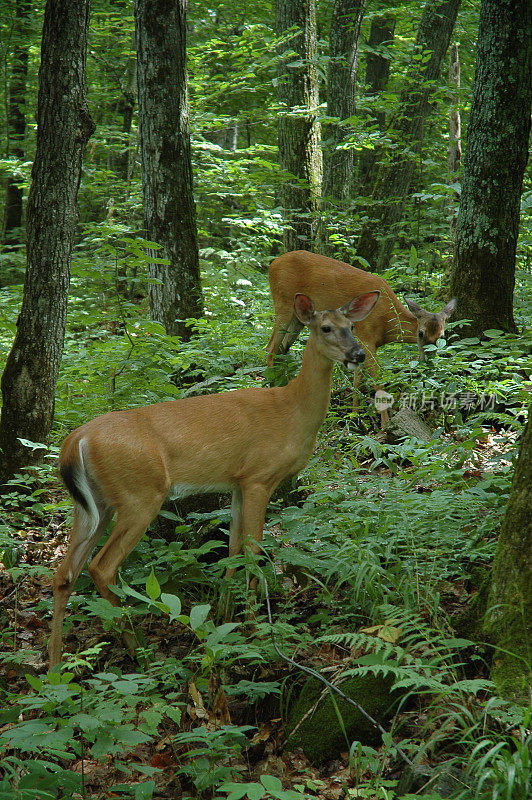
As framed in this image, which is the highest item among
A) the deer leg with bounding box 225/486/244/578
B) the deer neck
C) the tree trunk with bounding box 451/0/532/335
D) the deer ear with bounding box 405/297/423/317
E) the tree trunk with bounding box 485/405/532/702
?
the tree trunk with bounding box 451/0/532/335

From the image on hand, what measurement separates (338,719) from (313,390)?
89.6 inches

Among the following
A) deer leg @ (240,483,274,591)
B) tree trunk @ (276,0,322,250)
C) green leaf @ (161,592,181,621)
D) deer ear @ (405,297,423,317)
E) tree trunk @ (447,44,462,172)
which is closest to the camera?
green leaf @ (161,592,181,621)

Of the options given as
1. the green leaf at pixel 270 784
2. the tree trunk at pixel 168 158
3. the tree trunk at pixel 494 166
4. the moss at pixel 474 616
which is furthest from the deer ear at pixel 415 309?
the green leaf at pixel 270 784

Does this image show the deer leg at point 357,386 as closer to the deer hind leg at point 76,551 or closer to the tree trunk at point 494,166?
the tree trunk at point 494,166

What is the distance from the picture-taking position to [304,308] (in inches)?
191

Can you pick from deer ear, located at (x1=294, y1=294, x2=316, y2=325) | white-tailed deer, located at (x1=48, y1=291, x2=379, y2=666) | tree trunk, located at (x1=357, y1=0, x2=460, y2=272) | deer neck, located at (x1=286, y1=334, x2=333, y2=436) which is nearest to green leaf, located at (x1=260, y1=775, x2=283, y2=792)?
white-tailed deer, located at (x1=48, y1=291, x2=379, y2=666)

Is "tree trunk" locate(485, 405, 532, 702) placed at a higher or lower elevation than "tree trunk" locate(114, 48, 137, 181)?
lower

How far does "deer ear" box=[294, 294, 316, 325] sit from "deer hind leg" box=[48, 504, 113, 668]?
1873mm

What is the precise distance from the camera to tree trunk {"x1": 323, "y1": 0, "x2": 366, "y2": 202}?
37.1ft

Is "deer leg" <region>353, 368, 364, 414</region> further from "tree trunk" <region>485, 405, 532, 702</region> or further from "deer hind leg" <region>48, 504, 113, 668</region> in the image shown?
"tree trunk" <region>485, 405, 532, 702</region>

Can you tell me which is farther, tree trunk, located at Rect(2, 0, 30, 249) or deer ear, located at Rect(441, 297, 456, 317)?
tree trunk, located at Rect(2, 0, 30, 249)

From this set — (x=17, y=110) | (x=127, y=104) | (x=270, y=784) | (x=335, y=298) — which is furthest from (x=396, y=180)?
(x=17, y=110)

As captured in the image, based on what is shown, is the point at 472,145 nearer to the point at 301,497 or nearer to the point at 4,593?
the point at 301,497

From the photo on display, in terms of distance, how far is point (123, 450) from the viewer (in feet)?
13.6
